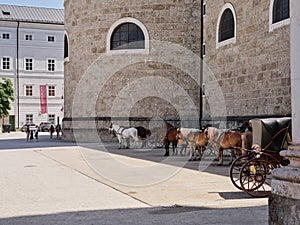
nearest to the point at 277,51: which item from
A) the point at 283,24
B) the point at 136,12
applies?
the point at 283,24

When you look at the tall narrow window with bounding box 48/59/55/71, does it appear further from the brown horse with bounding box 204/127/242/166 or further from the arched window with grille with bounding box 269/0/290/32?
the brown horse with bounding box 204/127/242/166

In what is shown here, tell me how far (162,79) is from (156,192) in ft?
52.8

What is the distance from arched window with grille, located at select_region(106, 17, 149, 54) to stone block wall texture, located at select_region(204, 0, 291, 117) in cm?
468

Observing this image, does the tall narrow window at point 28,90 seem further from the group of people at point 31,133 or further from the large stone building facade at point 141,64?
the large stone building facade at point 141,64

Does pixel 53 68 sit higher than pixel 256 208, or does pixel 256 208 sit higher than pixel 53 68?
pixel 53 68

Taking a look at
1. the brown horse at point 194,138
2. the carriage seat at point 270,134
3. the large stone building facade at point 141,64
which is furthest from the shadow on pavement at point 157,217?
the large stone building facade at point 141,64

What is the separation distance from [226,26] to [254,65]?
316 cm

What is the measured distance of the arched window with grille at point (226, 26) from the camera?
782 inches

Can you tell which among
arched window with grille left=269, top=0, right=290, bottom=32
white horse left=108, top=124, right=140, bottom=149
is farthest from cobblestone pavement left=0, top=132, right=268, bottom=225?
white horse left=108, top=124, right=140, bottom=149

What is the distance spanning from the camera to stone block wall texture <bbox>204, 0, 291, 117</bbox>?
16.3 m

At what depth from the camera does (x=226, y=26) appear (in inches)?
809

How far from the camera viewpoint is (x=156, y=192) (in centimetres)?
916

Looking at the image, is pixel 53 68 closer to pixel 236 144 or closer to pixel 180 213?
pixel 236 144

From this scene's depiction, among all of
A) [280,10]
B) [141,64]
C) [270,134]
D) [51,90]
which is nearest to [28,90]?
[51,90]
